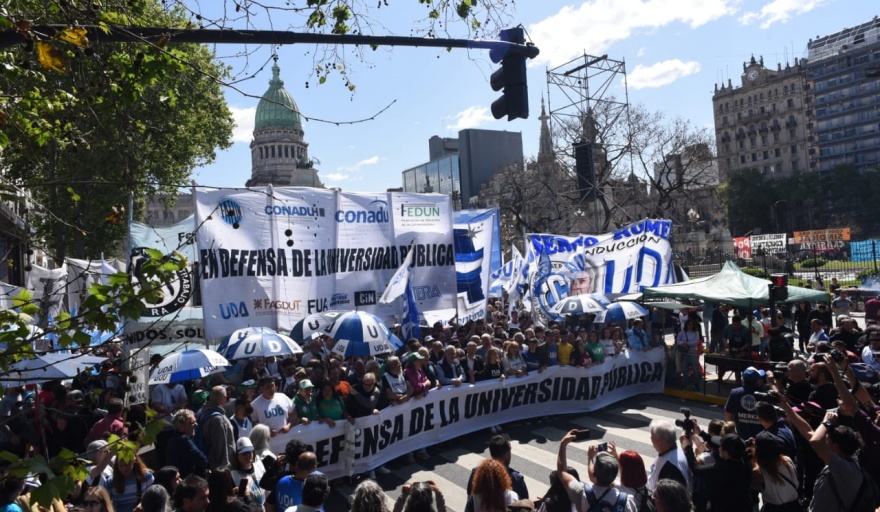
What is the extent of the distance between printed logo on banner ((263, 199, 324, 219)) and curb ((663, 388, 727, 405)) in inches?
313

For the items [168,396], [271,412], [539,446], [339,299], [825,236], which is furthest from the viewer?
[825,236]

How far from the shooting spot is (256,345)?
1023 cm

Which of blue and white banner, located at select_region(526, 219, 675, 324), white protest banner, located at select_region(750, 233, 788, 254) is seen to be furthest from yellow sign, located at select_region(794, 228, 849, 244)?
blue and white banner, located at select_region(526, 219, 675, 324)

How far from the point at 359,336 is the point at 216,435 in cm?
357

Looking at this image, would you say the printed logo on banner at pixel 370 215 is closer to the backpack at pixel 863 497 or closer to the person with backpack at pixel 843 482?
the person with backpack at pixel 843 482

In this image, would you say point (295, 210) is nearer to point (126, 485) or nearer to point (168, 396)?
point (168, 396)

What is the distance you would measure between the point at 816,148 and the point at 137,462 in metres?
112

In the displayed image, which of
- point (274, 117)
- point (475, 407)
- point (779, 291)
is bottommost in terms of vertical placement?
point (475, 407)

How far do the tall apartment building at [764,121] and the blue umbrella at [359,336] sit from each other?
98999 mm

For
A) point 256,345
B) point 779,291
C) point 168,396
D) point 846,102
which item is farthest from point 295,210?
point 846,102

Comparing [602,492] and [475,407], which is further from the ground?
[602,492]

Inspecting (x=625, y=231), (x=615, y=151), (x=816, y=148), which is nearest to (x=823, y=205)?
(x=816, y=148)

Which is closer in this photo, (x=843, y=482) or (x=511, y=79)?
(x=843, y=482)

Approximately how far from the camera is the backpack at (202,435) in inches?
283
